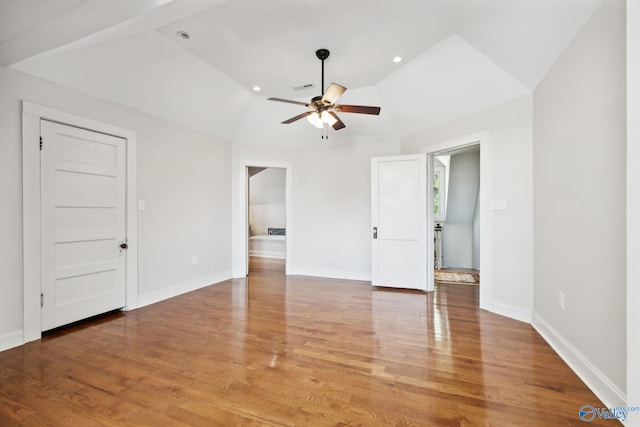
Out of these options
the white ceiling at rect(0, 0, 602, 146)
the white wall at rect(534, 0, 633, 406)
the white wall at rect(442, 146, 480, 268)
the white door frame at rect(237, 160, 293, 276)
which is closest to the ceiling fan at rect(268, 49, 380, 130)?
the white ceiling at rect(0, 0, 602, 146)

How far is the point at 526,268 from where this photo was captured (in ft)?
10.3

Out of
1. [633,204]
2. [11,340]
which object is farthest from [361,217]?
[11,340]

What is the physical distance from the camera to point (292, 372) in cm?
213

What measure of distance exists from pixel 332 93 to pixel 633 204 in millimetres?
2260

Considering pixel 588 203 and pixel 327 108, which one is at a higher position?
pixel 327 108

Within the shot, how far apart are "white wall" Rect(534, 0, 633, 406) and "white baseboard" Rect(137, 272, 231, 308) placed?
15.1 ft

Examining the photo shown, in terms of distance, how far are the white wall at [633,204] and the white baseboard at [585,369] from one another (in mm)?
231

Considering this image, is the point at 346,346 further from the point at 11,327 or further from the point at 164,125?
the point at 164,125

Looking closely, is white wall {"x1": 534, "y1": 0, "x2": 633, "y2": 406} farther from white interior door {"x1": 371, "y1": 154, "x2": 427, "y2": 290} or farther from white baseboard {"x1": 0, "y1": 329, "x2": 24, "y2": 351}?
white baseboard {"x1": 0, "y1": 329, "x2": 24, "y2": 351}

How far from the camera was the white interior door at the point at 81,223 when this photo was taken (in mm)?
2826

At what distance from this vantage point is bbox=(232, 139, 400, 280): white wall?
5.18 metres

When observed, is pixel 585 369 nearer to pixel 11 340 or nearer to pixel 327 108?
pixel 327 108

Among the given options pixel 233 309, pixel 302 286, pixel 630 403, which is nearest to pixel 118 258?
pixel 233 309

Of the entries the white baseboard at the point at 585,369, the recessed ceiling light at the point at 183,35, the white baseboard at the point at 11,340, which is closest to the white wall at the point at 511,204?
the white baseboard at the point at 585,369
